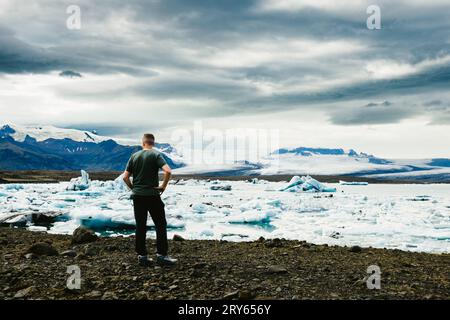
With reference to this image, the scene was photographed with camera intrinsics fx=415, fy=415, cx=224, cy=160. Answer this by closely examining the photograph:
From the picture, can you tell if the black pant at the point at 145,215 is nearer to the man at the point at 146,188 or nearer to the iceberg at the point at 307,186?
the man at the point at 146,188

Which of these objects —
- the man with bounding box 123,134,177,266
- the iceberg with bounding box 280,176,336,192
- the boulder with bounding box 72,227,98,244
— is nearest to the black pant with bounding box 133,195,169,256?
the man with bounding box 123,134,177,266

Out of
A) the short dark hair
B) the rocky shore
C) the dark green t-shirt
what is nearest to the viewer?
the rocky shore

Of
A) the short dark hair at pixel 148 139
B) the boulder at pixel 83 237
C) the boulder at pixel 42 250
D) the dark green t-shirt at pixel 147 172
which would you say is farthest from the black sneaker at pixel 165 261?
the boulder at pixel 83 237

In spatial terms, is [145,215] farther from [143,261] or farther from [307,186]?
[307,186]

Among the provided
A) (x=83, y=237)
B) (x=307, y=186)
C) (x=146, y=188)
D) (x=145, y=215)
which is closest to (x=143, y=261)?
(x=145, y=215)

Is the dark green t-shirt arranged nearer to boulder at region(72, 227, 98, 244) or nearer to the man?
the man

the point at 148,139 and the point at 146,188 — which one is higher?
the point at 148,139

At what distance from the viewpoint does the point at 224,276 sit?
21.6ft

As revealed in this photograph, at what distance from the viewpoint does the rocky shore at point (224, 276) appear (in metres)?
5.71

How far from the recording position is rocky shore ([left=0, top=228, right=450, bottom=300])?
5707 millimetres
